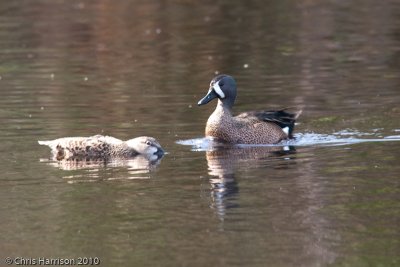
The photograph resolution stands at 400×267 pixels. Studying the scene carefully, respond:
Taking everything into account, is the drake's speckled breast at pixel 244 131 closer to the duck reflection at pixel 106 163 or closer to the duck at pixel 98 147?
the duck at pixel 98 147

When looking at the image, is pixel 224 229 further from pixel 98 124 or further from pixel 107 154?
pixel 98 124

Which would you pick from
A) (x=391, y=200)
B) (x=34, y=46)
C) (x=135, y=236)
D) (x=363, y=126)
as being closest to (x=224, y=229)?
(x=135, y=236)

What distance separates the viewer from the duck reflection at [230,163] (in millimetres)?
10664

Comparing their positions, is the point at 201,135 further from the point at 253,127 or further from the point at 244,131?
the point at 253,127

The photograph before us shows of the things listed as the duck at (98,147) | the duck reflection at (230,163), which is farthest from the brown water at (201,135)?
the duck at (98,147)

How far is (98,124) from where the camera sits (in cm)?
1506

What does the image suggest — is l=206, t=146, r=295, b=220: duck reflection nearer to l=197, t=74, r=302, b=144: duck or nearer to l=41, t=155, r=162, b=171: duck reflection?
l=197, t=74, r=302, b=144: duck

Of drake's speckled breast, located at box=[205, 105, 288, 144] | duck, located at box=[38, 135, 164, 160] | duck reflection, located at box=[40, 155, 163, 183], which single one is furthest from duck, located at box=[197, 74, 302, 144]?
duck reflection, located at box=[40, 155, 163, 183]

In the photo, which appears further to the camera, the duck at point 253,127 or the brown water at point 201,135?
the duck at point 253,127

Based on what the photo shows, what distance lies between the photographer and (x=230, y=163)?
1279 cm

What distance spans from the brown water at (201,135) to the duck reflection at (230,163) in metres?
0.03

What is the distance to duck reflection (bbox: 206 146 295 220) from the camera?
1066 centimetres

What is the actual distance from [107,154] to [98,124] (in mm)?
1855

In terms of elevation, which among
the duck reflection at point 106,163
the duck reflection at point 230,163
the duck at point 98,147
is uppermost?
the duck at point 98,147
